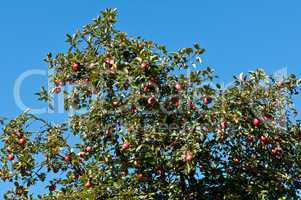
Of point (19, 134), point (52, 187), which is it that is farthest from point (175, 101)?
point (19, 134)

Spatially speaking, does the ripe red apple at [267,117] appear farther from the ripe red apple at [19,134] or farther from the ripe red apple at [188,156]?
the ripe red apple at [19,134]

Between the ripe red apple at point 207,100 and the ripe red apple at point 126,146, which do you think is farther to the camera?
the ripe red apple at point 207,100

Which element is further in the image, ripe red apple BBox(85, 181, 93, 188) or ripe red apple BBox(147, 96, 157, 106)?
ripe red apple BBox(85, 181, 93, 188)

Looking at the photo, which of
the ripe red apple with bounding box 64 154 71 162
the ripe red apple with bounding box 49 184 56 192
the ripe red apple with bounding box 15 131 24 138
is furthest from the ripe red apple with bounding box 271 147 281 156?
the ripe red apple with bounding box 15 131 24 138

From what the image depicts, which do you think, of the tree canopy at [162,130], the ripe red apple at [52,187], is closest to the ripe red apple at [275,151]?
the tree canopy at [162,130]

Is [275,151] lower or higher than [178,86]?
lower

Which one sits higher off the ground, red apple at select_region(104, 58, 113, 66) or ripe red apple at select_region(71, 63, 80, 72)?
ripe red apple at select_region(71, 63, 80, 72)

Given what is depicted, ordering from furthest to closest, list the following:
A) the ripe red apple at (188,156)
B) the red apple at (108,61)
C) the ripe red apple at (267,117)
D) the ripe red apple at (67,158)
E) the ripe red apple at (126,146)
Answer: the ripe red apple at (67,158) → the red apple at (108,61) → the ripe red apple at (267,117) → the ripe red apple at (126,146) → the ripe red apple at (188,156)

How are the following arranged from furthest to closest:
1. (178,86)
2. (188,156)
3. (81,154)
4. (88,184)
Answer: (81,154) < (88,184) < (178,86) < (188,156)

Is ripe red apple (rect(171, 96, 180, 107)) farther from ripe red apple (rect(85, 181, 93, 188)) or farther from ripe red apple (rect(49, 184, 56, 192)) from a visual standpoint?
ripe red apple (rect(49, 184, 56, 192))

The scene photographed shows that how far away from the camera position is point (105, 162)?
457 inches

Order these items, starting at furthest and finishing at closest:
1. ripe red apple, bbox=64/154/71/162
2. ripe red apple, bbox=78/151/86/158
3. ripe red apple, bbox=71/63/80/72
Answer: ripe red apple, bbox=64/154/71/162, ripe red apple, bbox=71/63/80/72, ripe red apple, bbox=78/151/86/158

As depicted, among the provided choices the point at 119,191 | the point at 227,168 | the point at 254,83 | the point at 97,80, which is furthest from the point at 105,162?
the point at 254,83

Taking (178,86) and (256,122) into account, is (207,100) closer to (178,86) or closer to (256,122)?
(178,86)
